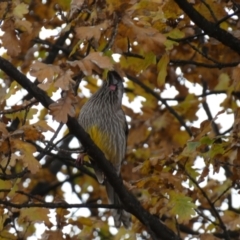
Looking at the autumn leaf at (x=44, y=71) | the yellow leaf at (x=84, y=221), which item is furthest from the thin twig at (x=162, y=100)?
the autumn leaf at (x=44, y=71)

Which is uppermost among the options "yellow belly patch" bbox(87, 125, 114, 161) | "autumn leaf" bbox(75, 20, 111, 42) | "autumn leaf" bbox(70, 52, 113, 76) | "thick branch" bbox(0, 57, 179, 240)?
"yellow belly patch" bbox(87, 125, 114, 161)

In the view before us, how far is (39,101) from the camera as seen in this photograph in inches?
185

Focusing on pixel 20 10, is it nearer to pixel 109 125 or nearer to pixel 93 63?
pixel 93 63

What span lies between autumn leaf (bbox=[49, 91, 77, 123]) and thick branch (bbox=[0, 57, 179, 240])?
290 millimetres

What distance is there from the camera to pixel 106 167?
5.47 metres

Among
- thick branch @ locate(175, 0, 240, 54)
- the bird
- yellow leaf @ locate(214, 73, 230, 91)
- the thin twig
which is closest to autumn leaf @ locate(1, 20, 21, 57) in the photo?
thick branch @ locate(175, 0, 240, 54)

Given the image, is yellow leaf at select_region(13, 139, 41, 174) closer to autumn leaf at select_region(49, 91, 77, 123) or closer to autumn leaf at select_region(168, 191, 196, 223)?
autumn leaf at select_region(49, 91, 77, 123)

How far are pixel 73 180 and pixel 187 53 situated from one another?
299cm

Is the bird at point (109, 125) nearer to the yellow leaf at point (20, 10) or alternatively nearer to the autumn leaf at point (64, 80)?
the yellow leaf at point (20, 10)

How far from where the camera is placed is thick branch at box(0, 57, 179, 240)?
4641 millimetres

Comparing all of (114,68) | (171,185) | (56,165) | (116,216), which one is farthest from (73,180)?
(114,68)

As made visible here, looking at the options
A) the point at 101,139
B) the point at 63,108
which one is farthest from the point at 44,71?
the point at 101,139

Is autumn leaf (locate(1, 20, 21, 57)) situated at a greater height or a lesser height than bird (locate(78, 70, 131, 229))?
lesser

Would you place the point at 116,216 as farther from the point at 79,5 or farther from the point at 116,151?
the point at 79,5
